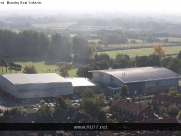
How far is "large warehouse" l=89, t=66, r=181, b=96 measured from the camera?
965 centimetres

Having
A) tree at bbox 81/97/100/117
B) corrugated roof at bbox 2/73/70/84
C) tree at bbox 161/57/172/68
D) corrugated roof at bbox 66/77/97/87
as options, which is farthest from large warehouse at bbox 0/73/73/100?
tree at bbox 161/57/172/68

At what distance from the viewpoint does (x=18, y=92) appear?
8773 millimetres

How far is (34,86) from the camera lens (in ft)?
29.2

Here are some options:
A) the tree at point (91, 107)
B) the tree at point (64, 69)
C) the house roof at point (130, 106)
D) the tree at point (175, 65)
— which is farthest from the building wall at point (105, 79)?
the tree at point (91, 107)

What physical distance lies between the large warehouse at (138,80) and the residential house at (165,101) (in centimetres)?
139

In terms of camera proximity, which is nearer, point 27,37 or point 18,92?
point 18,92

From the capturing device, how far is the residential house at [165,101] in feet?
25.9

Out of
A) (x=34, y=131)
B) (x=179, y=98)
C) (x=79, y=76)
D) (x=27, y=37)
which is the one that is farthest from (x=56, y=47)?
(x=34, y=131)

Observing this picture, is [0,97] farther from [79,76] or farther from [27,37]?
[27,37]

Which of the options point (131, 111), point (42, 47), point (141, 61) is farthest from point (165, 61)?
point (131, 111)

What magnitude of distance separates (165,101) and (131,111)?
3.47ft

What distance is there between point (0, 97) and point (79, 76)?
254cm

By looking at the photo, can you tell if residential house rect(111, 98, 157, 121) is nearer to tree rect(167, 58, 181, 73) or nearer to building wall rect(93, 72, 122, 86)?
building wall rect(93, 72, 122, 86)

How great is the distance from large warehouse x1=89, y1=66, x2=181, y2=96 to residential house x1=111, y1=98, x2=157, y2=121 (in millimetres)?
1880
